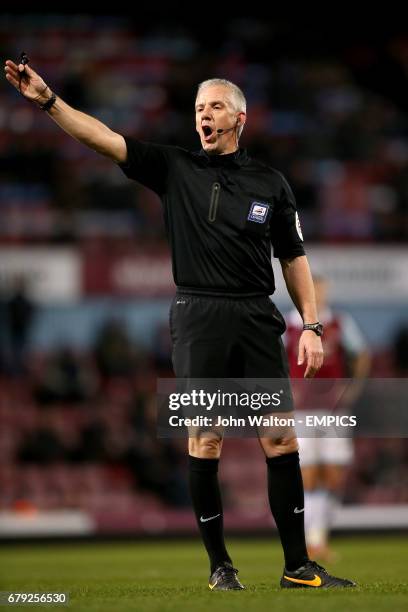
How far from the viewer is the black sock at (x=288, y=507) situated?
16.8 feet

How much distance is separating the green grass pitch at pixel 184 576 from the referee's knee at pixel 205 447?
551 millimetres

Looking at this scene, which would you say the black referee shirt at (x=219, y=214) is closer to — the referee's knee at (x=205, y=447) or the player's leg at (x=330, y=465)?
the referee's knee at (x=205, y=447)

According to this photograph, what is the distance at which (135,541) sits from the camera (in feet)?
43.5

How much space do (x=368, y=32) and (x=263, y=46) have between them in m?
2.28

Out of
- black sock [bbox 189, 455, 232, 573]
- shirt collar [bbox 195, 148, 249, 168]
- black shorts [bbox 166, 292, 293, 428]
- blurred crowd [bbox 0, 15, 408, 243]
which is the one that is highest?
blurred crowd [bbox 0, 15, 408, 243]

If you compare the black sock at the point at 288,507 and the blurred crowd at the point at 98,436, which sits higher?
the black sock at the point at 288,507

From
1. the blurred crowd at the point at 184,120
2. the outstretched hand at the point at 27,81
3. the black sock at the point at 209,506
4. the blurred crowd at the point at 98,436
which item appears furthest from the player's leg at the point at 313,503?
the blurred crowd at the point at 184,120

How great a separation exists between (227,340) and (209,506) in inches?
27.4

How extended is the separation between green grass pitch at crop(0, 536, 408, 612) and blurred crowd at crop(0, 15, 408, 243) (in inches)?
191

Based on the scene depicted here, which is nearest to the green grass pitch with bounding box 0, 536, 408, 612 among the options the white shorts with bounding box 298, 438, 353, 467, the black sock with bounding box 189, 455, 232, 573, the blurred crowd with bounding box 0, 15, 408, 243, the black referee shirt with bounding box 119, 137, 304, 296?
the black sock with bounding box 189, 455, 232, 573

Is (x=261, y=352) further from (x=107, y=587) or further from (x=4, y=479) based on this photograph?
(x=4, y=479)

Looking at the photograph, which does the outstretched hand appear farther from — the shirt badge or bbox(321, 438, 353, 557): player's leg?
bbox(321, 438, 353, 557): player's leg

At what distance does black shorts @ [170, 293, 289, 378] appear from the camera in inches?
201

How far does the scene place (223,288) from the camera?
5.12 meters
